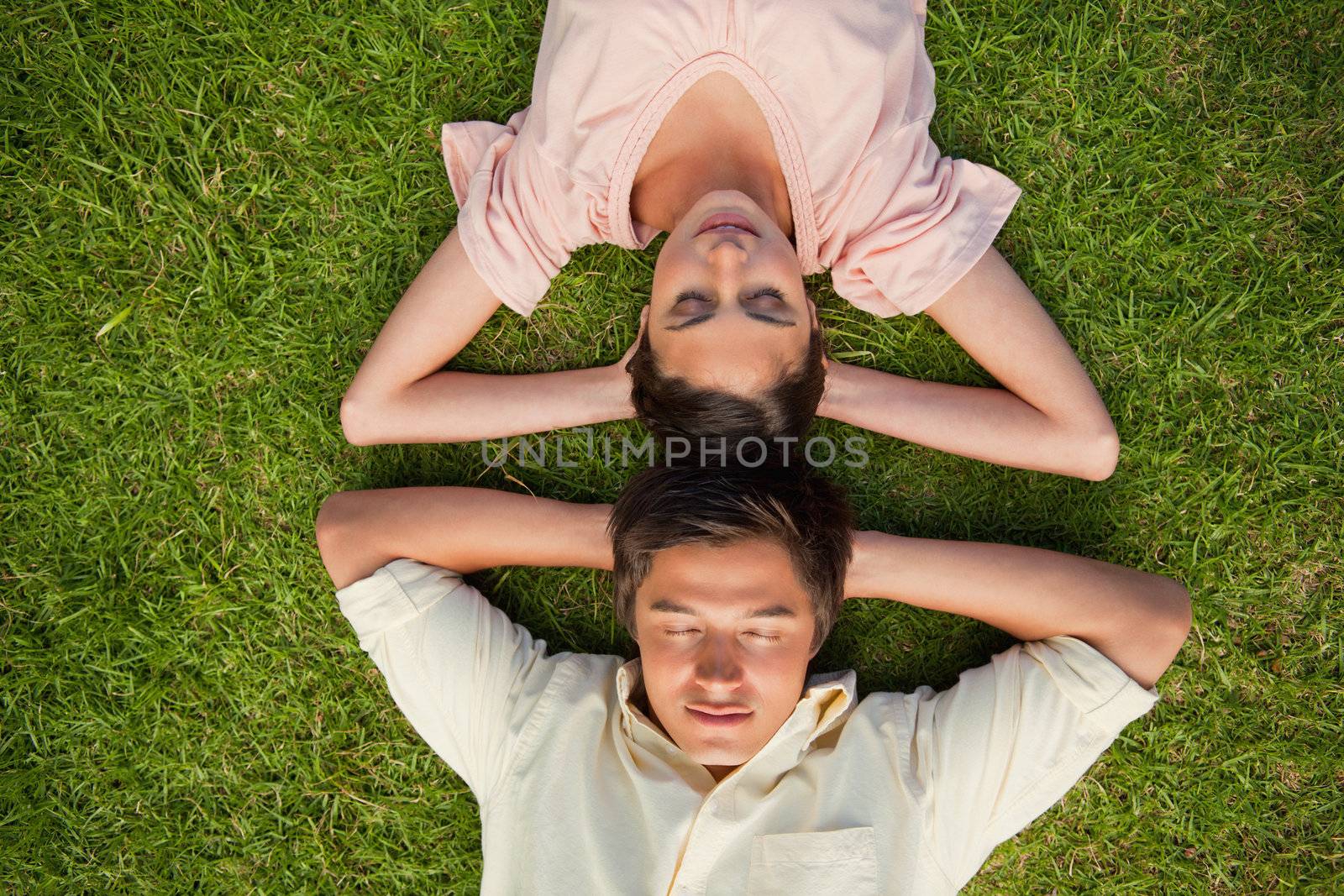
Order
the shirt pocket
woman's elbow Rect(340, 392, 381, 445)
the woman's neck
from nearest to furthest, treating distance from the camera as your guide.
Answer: the shirt pocket, the woman's neck, woman's elbow Rect(340, 392, 381, 445)

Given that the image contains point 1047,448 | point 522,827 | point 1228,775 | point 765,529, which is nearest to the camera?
point 765,529

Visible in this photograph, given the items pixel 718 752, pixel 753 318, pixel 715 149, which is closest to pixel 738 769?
pixel 718 752

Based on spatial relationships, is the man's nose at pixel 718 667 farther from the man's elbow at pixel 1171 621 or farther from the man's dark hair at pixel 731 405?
the man's elbow at pixel 1171 621

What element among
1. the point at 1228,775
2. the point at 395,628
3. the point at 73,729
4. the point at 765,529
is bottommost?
the point at 73,729

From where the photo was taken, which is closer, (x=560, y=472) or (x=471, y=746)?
(x=471, y=746)

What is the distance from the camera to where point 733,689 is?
2410 millimetres

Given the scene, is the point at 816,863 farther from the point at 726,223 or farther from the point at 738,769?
the point at 726,223

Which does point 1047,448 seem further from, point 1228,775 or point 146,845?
point 146,845

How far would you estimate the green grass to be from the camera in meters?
3.24

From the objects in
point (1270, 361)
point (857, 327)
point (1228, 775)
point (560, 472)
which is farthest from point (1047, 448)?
point (560, 472)

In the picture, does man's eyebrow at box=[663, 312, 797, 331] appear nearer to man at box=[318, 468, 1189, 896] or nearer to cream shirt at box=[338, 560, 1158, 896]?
man at box=[318, 468, 1189, 896]

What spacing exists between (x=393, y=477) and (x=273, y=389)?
0.58 meters

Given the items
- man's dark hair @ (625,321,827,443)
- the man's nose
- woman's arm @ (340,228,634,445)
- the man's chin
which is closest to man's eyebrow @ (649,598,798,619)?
the man's nose

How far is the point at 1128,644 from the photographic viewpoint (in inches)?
111
